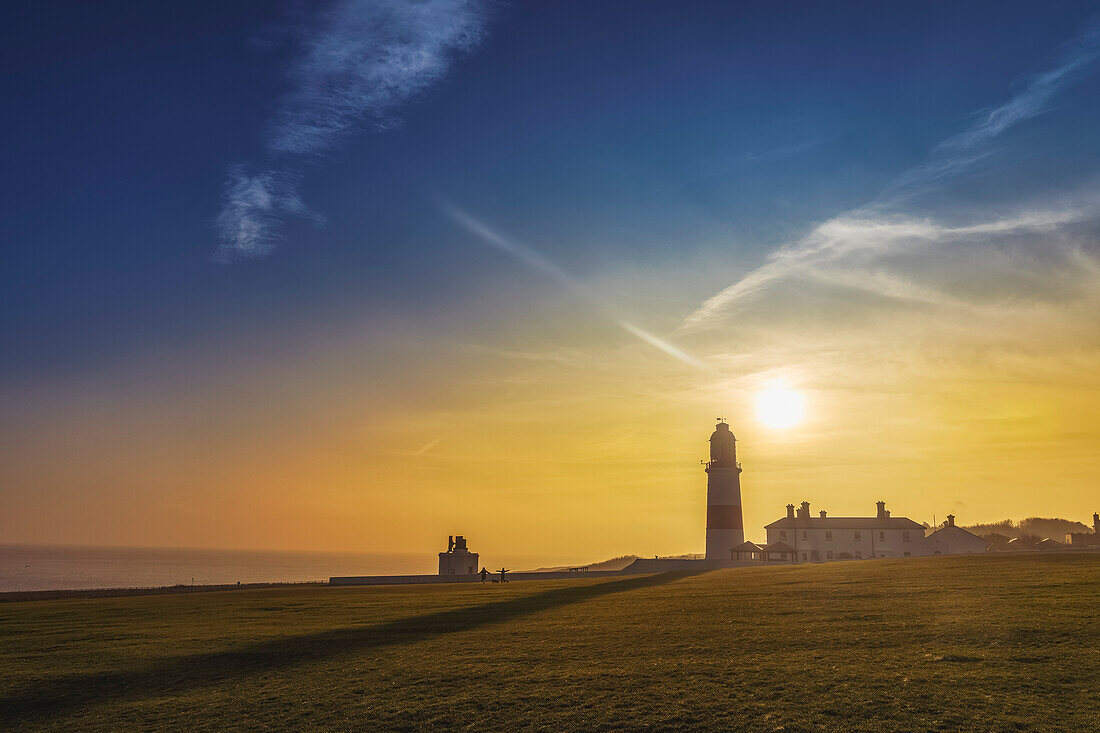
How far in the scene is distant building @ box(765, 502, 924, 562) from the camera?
356 feet

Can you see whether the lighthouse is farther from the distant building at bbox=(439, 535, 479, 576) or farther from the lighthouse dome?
the distant building at bbox=(439, 535, 479, 576)

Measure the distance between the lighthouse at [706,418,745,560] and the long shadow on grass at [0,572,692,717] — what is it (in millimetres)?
54532

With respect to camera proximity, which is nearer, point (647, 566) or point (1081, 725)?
point (1081, 725)

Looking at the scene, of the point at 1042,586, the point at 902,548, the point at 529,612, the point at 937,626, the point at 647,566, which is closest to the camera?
the point at 937,626

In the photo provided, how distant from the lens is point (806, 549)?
4279 inches

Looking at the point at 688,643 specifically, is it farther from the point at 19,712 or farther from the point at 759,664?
the point at 19,712

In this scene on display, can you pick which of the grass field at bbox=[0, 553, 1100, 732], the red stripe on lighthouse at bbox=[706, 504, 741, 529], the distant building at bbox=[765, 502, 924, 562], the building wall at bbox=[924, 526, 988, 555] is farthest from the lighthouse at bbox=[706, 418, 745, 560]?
the grass field at bbox=[0, 553, 1100, 732]

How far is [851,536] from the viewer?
110m

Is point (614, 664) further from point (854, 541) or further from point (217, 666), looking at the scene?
point (854, 541)

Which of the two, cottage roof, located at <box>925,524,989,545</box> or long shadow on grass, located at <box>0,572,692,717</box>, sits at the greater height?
cottage roof, located at <box>925,524,989,545</box>

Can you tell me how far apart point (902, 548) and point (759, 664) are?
323 ft

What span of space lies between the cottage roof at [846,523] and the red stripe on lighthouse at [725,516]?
2826 centimetres

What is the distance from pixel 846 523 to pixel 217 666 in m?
101

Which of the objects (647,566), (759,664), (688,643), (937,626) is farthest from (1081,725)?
(647,566)
